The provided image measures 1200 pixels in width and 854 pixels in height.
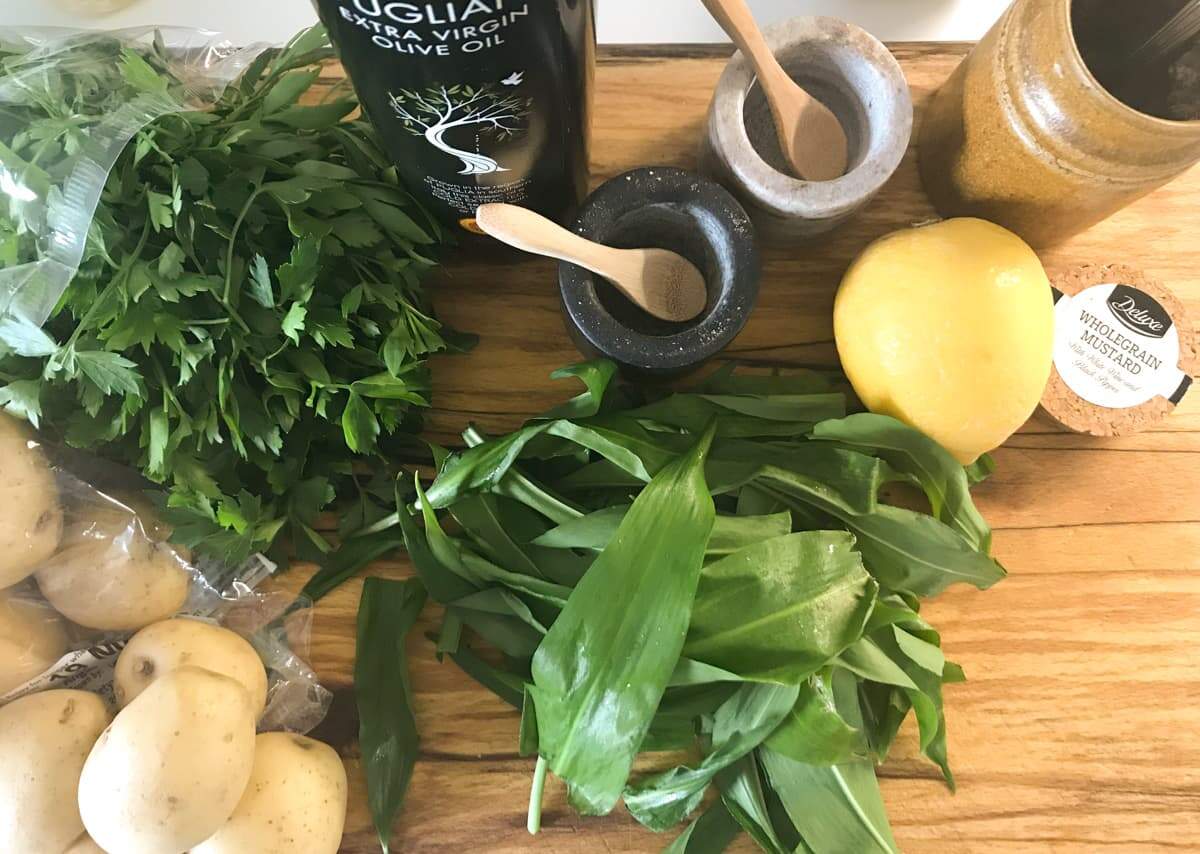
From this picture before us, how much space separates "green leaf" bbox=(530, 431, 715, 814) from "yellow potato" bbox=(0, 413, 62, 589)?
285 millimetres

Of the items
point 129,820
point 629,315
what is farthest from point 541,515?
point 129,820

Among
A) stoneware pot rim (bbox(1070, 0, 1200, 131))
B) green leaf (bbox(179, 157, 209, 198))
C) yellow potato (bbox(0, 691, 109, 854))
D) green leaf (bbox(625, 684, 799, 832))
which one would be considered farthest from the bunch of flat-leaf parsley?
stoneware pot rim (bbox(1070, 0, 1200, 131))

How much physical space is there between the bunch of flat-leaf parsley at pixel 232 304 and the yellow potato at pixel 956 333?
258mm

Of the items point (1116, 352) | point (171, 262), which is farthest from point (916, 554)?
point (171, 262)

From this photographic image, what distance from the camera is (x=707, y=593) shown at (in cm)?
44

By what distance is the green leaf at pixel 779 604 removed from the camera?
1.40 ft

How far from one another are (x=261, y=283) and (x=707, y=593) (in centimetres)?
28

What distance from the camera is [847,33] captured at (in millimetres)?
500

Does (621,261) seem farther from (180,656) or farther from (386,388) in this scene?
(180,656)

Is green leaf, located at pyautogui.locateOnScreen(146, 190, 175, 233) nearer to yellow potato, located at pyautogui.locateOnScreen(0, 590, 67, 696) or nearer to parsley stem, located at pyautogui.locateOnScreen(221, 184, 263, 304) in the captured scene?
parsley stem, located at pyautogui.locateOnScreen(221, 184, 263, 304)

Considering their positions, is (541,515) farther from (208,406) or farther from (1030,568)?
(1030,568)

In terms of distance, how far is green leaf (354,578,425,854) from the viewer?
493mm

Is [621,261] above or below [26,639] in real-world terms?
above

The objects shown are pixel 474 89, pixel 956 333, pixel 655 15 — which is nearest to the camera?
pixel 474 89
